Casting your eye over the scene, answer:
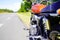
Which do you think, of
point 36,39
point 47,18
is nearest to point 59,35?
point 47,18

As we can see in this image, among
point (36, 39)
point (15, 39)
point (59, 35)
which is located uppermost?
point (59, 35)

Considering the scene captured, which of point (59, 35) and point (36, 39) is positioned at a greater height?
point (59, 35)

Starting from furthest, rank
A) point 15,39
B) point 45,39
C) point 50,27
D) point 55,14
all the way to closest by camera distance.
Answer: point 15,39
point 45,39
point 50,27
point 55,14

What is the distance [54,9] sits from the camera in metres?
6.76

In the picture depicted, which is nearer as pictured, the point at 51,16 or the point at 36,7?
the point at 51,16

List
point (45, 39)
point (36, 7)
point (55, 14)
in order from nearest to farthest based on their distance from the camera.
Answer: point (55, 14), point (45, 39), point (36, 7)

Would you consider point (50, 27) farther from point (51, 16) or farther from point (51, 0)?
point (51, 0)

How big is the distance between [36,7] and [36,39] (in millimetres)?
1156

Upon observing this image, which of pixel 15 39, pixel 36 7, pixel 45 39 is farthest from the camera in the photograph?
pixel 15 39

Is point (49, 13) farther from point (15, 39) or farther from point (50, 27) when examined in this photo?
point (15, 39)

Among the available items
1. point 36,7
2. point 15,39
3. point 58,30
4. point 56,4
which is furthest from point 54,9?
point 15,39

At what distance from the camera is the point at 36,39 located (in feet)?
28.8

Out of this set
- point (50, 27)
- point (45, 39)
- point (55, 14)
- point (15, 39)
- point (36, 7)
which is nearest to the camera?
point (55, 14)

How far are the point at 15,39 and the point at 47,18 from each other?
6.36 metres
